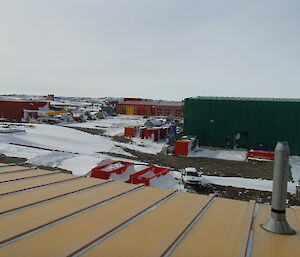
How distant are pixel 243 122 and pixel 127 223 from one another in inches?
1311

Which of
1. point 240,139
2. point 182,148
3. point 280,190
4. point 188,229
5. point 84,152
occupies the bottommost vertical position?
point 84,152

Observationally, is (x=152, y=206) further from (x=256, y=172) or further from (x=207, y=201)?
(x=256, y=172)

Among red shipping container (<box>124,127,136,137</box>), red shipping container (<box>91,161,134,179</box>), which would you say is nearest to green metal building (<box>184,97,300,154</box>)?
red shipping container (<box>124,127,136,137</box>)

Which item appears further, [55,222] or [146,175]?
[146,175]

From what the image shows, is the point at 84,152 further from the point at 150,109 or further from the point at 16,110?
the point at 150,109

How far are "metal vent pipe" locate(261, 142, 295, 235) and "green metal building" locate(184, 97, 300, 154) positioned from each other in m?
32.1

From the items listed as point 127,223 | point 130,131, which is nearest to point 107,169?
point 127,223

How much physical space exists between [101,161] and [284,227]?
17.4m

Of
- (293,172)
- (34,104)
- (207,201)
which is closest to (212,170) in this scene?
(293,172)

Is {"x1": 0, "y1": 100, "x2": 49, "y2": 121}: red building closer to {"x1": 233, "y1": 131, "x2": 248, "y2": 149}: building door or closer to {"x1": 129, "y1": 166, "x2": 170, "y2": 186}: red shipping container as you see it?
{"x1": 233, "y1": 131, "x2": 248, "y2": 149}: building door

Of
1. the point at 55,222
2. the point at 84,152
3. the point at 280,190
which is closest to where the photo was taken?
the point at 280,190

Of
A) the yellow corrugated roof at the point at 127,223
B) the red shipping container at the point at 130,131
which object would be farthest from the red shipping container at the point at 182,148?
the yellow corrugated roof at the point at 127,223

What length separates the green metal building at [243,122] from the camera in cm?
3438

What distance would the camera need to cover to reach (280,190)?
4812 millimetres
